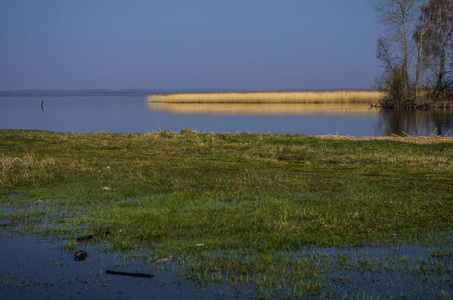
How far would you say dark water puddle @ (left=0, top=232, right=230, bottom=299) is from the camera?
5.85 meters

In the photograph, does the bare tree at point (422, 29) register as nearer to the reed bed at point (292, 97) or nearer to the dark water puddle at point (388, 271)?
the reed bed at point (292, 97)

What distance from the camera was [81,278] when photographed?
20.6ft

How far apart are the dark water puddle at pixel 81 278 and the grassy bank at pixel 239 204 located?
0.34 meters

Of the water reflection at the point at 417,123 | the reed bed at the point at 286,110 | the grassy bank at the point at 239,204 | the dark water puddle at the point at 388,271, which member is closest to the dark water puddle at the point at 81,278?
the grassy bank at the point at 239,204

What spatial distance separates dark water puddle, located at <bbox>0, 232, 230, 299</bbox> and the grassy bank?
344 millimetres

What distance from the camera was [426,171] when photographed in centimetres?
1430

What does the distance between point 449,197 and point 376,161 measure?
232 inches

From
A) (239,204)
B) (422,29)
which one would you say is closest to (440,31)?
(422,29)

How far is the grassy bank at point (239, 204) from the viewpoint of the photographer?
701cm

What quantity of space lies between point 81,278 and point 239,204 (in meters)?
4.18

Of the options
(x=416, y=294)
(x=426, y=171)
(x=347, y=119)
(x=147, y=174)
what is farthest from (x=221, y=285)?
(x=347, y=119)

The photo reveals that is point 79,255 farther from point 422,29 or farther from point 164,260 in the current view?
point 422,29

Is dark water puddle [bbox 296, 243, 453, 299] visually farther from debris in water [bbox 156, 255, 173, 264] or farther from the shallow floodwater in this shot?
debris in water [bbox 156, 255, 173, 264]

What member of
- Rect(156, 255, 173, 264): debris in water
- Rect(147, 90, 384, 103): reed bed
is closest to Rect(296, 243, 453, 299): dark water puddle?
Rect(156, 255, 173, 264): debris in water
